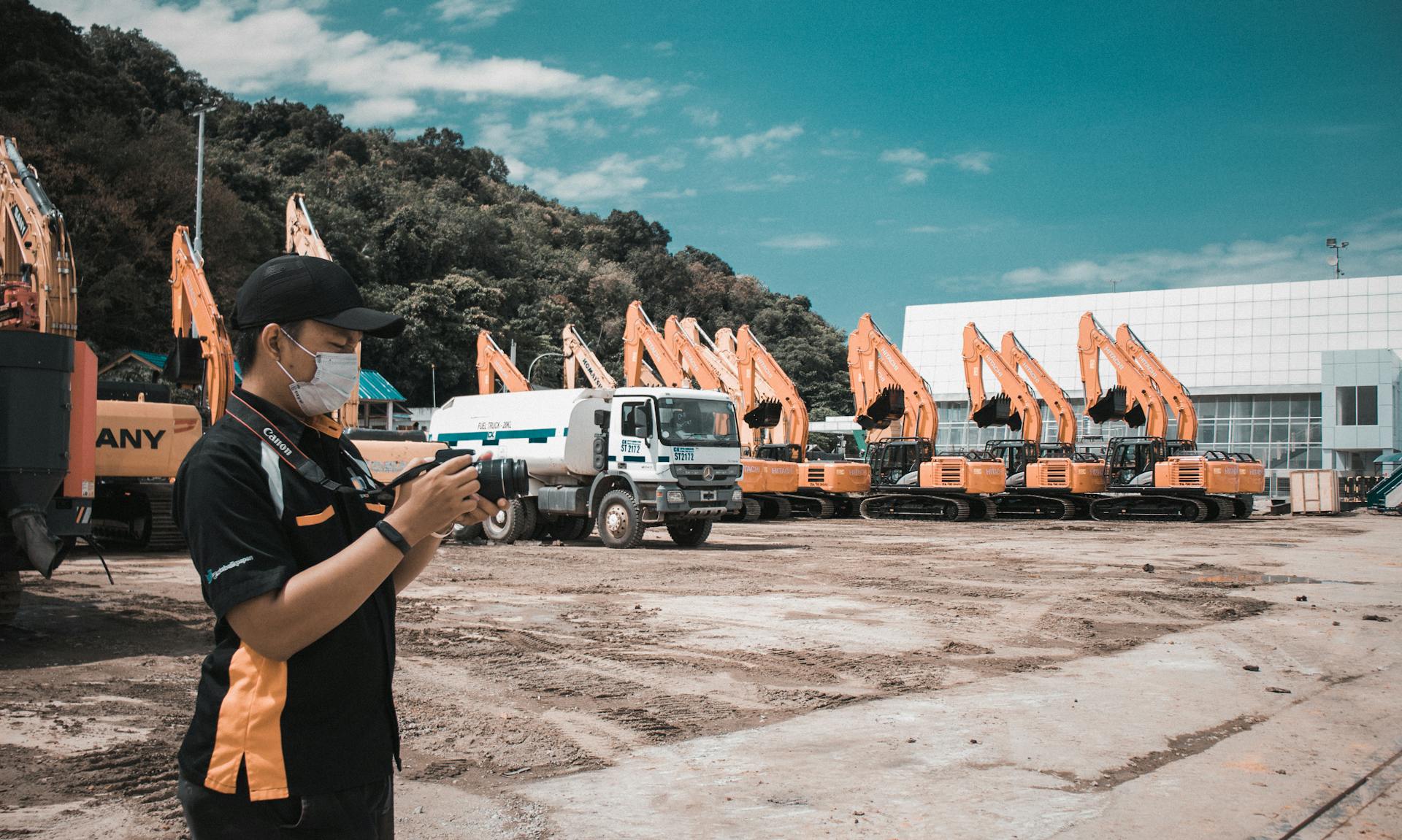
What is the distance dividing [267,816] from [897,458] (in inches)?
1181

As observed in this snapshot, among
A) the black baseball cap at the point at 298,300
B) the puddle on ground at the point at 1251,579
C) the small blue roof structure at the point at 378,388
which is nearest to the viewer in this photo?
the black baseball cap at the point at 298,300

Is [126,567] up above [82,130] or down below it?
below

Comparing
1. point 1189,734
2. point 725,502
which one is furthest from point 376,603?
point 725,502

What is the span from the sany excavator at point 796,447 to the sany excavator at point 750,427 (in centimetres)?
28

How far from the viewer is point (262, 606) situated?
80.7 inches

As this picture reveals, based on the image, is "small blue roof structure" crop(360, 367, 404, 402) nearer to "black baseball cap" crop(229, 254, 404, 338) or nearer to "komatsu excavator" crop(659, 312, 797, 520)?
"komatsu excavator" crop(659, 312, 797, 520)

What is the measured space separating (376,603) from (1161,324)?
5584 cm

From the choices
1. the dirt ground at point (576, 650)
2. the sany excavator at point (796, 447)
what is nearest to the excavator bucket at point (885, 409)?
the sany excavator at point (796, 447)

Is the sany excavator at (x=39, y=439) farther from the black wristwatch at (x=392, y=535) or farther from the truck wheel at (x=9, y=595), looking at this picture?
the black wristwatch at (x=392, y=535)

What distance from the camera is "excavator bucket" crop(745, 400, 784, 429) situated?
31422 millimetres

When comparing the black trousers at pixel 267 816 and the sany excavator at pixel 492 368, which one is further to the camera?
the sany excavator at pixel 492 368

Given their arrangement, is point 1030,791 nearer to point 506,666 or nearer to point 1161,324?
point 506,666

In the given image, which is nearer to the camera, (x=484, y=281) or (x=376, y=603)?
(x=376, y=603)

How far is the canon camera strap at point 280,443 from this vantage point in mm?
2186
